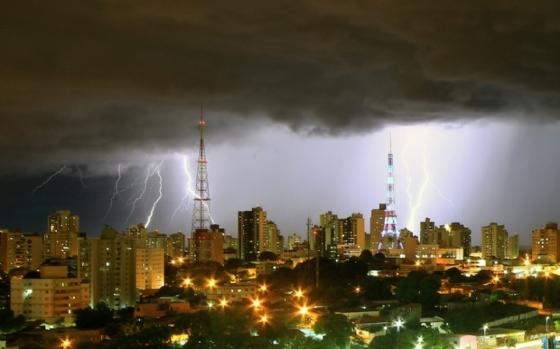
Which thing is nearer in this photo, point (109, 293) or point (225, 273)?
point (109, 293)

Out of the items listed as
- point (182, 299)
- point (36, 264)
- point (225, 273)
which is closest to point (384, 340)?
point (182, 299)

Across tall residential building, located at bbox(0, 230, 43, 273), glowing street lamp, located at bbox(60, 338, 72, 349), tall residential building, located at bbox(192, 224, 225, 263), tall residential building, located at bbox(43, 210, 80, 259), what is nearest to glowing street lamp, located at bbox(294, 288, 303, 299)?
glowing street lamp, located at bbox(60, 338, 72, 349)

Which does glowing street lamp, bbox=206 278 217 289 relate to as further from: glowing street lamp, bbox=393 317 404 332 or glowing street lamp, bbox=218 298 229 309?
glowing street lamp, bbox=393 317 404 332

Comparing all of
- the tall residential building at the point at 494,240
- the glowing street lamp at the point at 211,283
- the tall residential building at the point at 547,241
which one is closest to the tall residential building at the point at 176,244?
the glowing street lamp at the point at 211,283

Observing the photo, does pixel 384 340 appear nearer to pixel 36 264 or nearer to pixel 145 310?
pixel 145 310

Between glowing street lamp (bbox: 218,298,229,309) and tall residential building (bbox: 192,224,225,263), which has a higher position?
tall residential building (bbox: 192,224,225,263)

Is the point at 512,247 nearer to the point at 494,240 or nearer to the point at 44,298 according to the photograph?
the point at 494,240

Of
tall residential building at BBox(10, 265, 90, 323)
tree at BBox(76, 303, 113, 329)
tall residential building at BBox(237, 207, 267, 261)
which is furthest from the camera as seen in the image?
tall residential building at BBox(237, 207, 267, 261)
